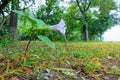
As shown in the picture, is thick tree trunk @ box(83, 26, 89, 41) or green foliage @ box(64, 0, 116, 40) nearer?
green foliage @ box(64, 0, 116, 40)

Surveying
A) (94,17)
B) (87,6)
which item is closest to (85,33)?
(87,6)

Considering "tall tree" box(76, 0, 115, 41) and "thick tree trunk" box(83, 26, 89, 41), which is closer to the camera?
"tall tree" box(76, 0, 115, 41)

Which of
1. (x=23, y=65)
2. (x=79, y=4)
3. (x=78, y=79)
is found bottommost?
(x=78, y=79)

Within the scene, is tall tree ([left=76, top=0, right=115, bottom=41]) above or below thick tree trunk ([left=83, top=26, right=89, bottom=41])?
above

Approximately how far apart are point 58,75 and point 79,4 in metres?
19.2

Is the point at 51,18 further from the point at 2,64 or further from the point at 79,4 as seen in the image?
the point at 2,64

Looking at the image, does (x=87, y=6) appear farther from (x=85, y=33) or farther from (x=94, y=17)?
(x=94, y=17)

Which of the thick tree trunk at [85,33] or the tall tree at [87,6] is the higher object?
the tall tree at [87,6]

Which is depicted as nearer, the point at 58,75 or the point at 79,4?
the point at 58,75

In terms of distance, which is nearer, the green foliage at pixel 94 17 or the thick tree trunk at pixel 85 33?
the green foliage at pixel 94 17

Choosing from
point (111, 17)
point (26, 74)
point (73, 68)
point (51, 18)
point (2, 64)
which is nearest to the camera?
point (26, 74)

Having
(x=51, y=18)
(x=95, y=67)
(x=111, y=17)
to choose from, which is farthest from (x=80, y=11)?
(x=95, y=67)

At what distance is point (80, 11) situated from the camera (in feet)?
67.8

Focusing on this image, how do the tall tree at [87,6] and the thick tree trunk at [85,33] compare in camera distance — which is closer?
the tall tree at [87,6]
